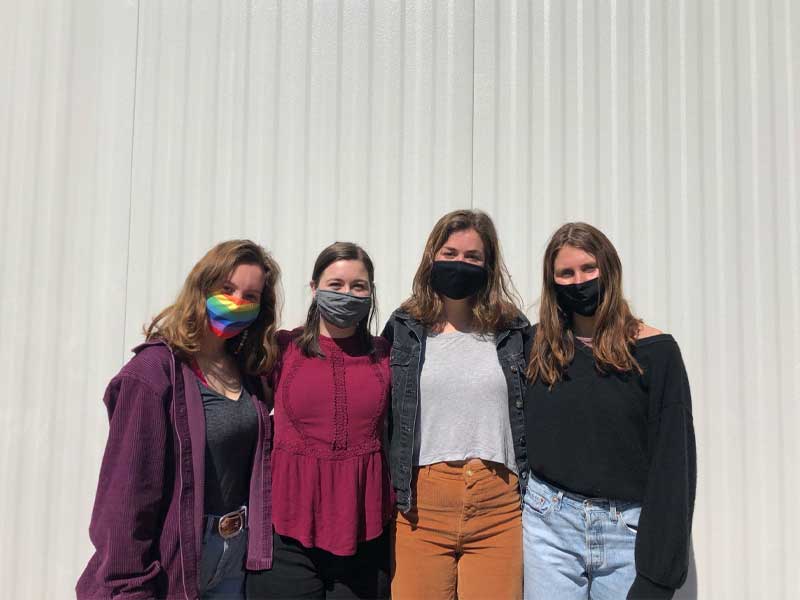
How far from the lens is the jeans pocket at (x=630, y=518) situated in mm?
2094

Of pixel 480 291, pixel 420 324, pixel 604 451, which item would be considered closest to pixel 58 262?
pixel 420 324

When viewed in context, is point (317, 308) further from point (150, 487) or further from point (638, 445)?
point (638, 445)

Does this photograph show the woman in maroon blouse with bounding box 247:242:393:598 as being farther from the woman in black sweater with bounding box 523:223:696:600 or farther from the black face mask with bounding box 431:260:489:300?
the woman in black sweater with bounding box 523:223:696:600

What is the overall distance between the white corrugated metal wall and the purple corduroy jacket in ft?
5.02

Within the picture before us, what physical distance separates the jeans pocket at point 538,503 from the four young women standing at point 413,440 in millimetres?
13

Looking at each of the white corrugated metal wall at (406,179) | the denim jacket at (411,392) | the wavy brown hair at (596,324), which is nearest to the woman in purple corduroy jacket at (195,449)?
the denim jacket at (411,392)

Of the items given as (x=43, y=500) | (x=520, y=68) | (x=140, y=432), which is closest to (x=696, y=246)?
(x=520, y=68)

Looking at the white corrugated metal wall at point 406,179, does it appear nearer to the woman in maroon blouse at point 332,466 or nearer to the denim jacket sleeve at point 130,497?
the woman in maroon blouse at point 332,466

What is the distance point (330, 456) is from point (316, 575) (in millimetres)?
476

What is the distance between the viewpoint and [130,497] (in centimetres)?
181

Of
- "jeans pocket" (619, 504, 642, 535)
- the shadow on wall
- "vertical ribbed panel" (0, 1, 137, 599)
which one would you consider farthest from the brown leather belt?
the shadow on wall

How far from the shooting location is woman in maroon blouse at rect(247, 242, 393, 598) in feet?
7.12

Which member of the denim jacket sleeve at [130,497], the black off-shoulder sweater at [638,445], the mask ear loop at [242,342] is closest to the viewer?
the denim jacket sleeve at [130,497]

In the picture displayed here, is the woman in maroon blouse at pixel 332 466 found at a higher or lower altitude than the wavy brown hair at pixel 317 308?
lower
